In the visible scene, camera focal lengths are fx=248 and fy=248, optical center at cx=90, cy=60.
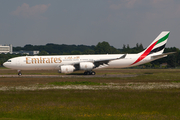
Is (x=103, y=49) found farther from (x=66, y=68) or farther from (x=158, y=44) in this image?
(x=66, y=68)

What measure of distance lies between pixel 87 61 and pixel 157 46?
47.3 feet

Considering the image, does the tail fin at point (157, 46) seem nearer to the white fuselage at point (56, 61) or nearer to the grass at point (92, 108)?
the white fuselage at point (56, 61)

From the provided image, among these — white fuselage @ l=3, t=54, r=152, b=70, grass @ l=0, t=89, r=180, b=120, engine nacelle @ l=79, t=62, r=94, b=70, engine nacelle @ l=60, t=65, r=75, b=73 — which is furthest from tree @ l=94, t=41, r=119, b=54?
grass @ l=0, t=89, r=180, b=120

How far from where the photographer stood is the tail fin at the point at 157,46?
4969cm

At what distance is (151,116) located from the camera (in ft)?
44.6

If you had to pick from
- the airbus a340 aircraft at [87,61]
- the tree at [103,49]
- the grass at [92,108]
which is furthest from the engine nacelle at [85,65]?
the tree at [103,49]

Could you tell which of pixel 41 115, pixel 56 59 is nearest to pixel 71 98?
pixel 41 115

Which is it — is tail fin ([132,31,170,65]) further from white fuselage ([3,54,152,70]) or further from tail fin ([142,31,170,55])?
white fuselage ([3,54,152,70])

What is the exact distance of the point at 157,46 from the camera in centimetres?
4984

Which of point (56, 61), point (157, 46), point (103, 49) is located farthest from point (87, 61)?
point (103, 49)

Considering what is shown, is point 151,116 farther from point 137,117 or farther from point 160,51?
point 160,51

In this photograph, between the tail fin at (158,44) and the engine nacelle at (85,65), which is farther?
the tail fin at (158,44)

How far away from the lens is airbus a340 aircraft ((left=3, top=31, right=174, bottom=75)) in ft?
157

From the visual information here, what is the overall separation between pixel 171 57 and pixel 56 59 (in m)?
60.7
